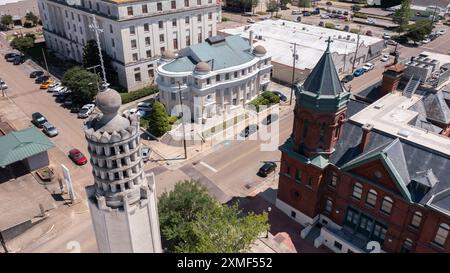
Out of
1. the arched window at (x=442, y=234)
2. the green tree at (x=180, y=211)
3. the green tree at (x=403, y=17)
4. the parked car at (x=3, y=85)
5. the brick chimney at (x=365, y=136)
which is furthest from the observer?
the green tree at (x=403, y=17)

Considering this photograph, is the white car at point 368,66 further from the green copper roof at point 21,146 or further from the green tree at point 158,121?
the green copper roof at point 21,146

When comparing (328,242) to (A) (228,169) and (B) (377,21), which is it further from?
(B) (377,21)

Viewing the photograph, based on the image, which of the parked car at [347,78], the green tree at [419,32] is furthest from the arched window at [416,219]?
the green tree at [419,32]

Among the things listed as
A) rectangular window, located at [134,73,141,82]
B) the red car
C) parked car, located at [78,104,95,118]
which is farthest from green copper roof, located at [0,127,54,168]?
rectangular window, located at [134,73,141,82]

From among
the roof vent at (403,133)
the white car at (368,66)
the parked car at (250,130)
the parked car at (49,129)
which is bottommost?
the parked car at (250,130)

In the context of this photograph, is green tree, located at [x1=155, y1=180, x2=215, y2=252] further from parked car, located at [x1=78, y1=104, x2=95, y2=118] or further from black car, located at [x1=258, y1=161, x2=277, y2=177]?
parked car, located at [x1=78, y1=104, x2=95, y2=118]
